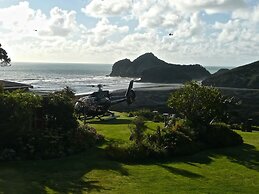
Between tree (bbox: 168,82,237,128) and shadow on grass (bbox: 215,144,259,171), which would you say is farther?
tree (bbox: 168,82,237,128)

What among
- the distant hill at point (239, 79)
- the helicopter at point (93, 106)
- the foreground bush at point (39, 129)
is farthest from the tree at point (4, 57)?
the distant hill at point (239, 79)

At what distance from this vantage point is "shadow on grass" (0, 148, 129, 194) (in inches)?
511

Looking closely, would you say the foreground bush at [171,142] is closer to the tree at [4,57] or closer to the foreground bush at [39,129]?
the foreground bush at [39,129]

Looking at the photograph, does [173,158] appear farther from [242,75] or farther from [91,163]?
[242,75]

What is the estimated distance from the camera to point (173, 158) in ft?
60.9

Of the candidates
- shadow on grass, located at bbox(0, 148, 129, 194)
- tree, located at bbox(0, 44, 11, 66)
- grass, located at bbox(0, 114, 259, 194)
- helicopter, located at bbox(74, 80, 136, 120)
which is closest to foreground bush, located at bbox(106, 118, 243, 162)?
grass, located at bbox(0, 114, 259, 194)

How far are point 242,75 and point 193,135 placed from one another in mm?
139655

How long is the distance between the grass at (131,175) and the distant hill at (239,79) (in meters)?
122

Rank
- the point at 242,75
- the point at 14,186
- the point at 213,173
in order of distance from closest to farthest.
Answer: the point at 14,186, the point at 213,173, the point at 242,75

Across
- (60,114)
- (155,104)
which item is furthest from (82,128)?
(155,104)

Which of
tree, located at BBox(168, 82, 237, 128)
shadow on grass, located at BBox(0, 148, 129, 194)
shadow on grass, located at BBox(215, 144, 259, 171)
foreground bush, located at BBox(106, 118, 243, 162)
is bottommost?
shadow on grass, located at BBox(0, 148, 129, 194)

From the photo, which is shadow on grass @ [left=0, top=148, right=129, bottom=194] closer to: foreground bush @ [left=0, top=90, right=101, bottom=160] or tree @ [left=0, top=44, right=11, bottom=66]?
foreground bush @ [left=0, top=90, right=101, bottom=160]

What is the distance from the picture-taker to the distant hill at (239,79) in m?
142

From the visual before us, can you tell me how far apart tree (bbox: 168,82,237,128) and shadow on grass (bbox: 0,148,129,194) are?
24.0ft
